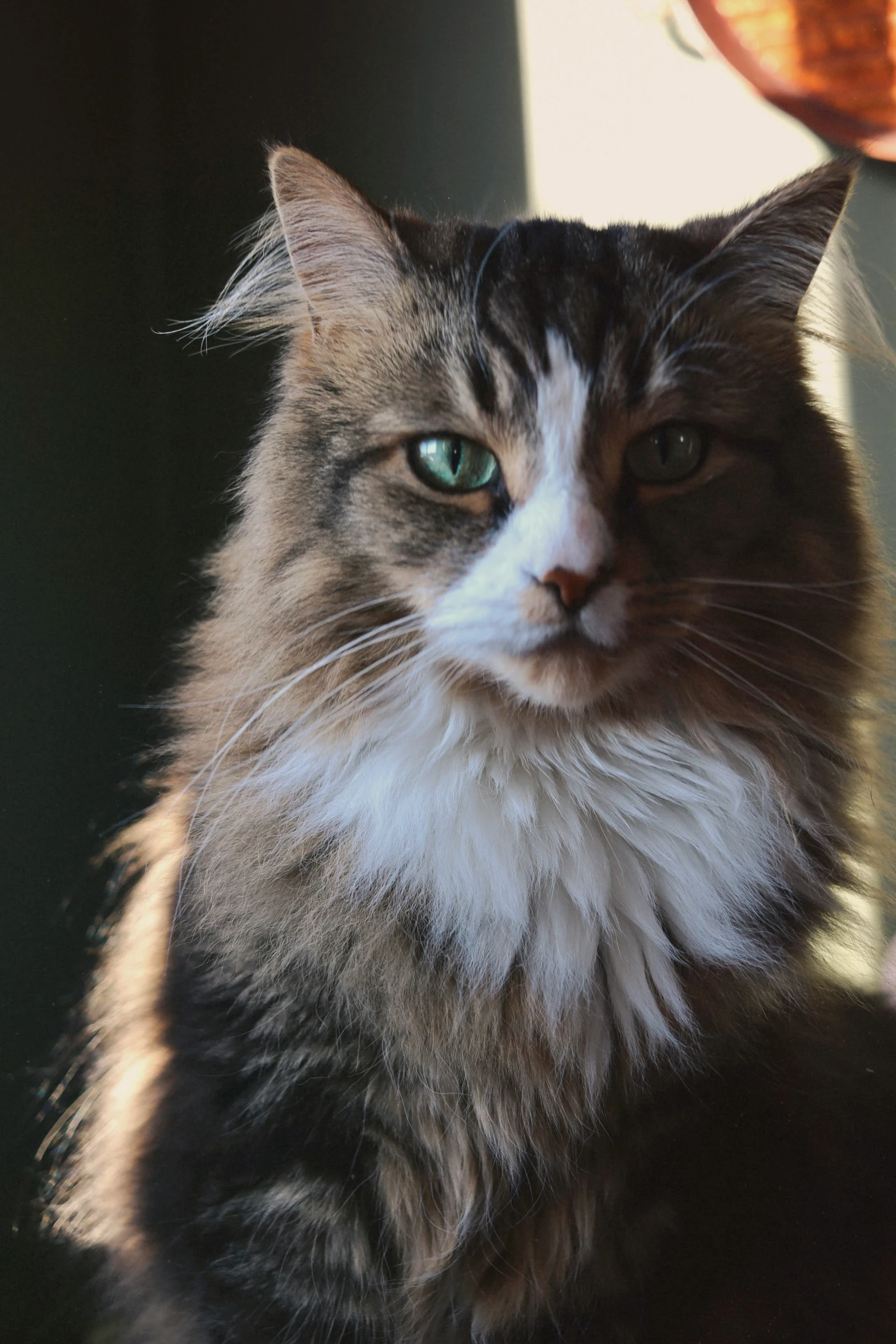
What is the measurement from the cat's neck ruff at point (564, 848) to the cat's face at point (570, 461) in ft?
0.19

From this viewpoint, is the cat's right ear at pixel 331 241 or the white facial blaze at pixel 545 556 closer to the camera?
the white facial blaze at pixel 545 556

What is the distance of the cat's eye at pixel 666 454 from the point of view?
96cm

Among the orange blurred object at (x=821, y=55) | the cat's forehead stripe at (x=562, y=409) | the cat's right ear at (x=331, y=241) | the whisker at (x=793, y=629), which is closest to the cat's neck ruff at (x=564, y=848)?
the whisker at (x=793, y=629)

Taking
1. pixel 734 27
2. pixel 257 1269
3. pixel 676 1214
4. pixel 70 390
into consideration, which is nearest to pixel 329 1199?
pixel 257 1269

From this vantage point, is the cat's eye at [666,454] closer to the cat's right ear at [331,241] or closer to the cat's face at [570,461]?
Result: the cat's face at [570,461]

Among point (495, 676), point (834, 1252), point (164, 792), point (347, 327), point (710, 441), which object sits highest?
point (347, 327)

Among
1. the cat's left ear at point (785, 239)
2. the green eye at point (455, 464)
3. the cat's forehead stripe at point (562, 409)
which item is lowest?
the green eye at point (455, 464)

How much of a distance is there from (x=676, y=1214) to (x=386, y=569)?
0.65 m

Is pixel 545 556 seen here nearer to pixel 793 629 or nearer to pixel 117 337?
pixel 793 629

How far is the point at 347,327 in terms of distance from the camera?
105cm

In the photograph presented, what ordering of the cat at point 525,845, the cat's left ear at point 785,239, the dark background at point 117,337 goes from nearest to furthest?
the cat at point 525,845 < the cat's left ear at point 785,239 < the dark background at point 117,337

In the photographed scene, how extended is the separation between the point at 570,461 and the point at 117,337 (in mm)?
792

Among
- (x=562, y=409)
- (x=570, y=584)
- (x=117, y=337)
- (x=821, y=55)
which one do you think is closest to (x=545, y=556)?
(x=570, y=584)

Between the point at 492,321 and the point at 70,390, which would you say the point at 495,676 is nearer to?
the point at 492,321
